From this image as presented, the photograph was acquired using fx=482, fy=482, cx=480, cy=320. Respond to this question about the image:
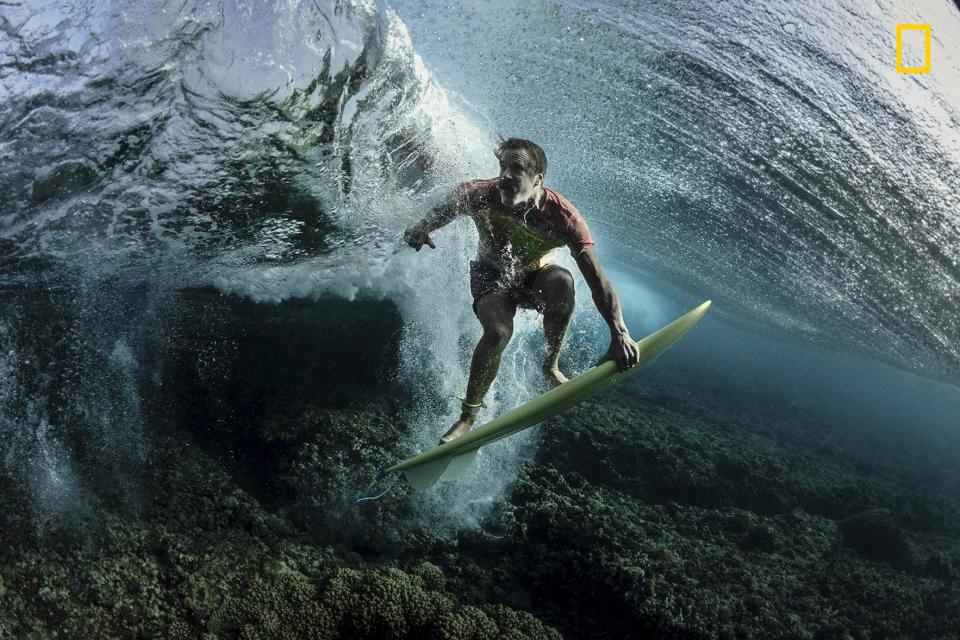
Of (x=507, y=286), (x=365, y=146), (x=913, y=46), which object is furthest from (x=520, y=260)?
(x=913, y=46)

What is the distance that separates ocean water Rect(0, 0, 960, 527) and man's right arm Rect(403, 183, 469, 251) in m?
1.09

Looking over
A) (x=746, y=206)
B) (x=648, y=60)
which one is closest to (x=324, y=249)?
(x=648, y=60)

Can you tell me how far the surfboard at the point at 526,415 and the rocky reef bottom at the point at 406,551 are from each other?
2.96 ft

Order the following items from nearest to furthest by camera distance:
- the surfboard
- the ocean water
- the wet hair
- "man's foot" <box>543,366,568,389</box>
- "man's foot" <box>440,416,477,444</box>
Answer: the ocean water
the wet hair
the surfboard
"man's foot" <box>440,416,477,444</box>
"man's foot" <box>543,366,568,389</box>

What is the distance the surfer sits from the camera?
3.57m

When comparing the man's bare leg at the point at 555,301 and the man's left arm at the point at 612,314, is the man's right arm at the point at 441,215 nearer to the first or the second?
the man's bare leg at the point at 555,301

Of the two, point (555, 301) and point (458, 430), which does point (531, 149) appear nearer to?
point (555, 301)

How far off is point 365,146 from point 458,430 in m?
2.82

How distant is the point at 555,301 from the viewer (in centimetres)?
389

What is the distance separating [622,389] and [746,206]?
600cm

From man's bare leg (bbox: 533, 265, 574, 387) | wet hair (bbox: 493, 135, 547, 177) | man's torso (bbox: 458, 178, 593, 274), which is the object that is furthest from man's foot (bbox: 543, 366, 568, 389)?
wet hair (bbox: 493, 135, 547, 177)

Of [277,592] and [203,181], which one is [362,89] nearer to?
[203,181]

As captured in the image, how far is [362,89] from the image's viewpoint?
4.04 metres

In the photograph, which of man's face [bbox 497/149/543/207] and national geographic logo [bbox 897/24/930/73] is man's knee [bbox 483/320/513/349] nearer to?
man's face [bbox 497/149/543/207]
